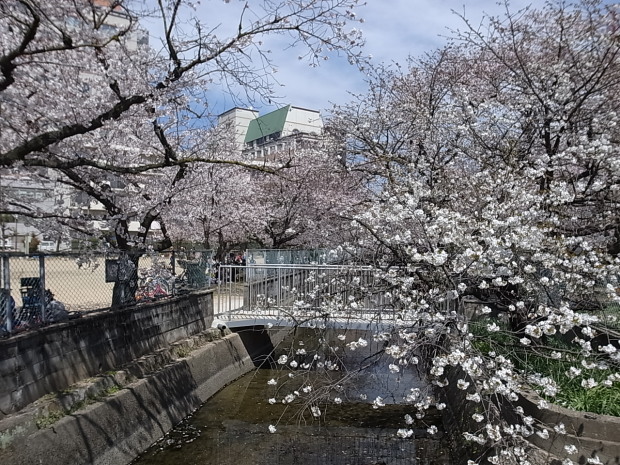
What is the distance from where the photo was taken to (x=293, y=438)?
8062mm

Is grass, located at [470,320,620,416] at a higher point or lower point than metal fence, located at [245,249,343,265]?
lower

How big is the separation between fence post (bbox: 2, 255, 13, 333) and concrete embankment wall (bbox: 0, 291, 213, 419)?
22 cm

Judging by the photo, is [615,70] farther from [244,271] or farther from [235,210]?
[235,210]

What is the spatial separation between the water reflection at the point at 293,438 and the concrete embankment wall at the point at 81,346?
5.29 ft

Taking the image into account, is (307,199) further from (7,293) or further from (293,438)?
(7,293)

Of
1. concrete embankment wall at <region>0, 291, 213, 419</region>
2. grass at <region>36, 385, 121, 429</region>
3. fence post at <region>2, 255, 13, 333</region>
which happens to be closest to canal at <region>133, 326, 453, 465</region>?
grass at <region>36, 385, 121, 429</region>

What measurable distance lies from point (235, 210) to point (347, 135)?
6.75 meters

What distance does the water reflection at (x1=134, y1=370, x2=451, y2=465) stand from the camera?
23.7ft

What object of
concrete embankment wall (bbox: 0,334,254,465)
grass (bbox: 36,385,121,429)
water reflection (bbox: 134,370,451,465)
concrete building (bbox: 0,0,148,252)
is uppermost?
concrete building (bbox: 0,0,148,252)

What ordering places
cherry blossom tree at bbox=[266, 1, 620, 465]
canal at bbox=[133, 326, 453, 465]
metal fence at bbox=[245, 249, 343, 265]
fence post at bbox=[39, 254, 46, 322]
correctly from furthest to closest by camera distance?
metal fence at bbox=[245, 249, 343, 265], canal at bbox=[133, 326, 453, 465], fence post at bbox=[39, 254, 46, 322], cherry blossom tree at bbox=[266, 1, 620, 465]

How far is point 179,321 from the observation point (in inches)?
404

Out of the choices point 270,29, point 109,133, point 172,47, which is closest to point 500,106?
point 270,29

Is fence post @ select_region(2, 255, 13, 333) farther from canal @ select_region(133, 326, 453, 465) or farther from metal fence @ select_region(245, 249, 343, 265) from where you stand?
metal fence @ select_region(245, 249, 343, 265)

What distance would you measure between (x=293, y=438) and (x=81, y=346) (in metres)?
3.84
